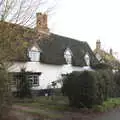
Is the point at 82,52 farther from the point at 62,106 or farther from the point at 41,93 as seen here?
the point at 62,106

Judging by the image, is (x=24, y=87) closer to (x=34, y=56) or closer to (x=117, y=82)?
(x=34, y=56)

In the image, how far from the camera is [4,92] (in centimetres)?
1393

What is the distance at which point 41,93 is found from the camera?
3572cm

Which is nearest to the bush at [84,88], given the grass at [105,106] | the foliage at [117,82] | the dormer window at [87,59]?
the grass at [105,106]

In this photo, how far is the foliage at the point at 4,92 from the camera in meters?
13.8

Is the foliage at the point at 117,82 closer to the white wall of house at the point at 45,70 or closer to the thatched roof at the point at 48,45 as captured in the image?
the thatched roof at the point at 48,45

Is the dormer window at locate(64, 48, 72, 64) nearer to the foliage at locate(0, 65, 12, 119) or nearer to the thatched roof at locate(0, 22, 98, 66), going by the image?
the thatched roof at locate(0, 22, 98, 66)

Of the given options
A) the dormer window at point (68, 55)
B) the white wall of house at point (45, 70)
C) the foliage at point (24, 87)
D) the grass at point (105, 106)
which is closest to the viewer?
the grass at point (105, 106)

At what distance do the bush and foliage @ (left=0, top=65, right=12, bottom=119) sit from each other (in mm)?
9319

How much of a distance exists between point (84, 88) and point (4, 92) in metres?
9.94

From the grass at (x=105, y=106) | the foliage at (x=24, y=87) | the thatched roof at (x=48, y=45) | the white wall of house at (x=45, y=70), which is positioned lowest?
the grass at (x=105, y=106)

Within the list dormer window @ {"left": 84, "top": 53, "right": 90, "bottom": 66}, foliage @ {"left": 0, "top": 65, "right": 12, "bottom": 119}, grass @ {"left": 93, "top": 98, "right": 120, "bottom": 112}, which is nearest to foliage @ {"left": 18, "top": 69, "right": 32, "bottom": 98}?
grass @ {"left": 93, "top": 98, "right": 120, "bottom": 112}

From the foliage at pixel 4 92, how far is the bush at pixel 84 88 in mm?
9319

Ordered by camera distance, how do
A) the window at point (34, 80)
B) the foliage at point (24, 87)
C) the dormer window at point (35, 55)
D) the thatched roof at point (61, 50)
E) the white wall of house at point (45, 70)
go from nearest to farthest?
the foliage at point (24, 87) → the window at point (34, 80) → the dormer window at point (35, 55) → the white wall of house at point (45, 70) → the thatched roof at point (61, 50)
